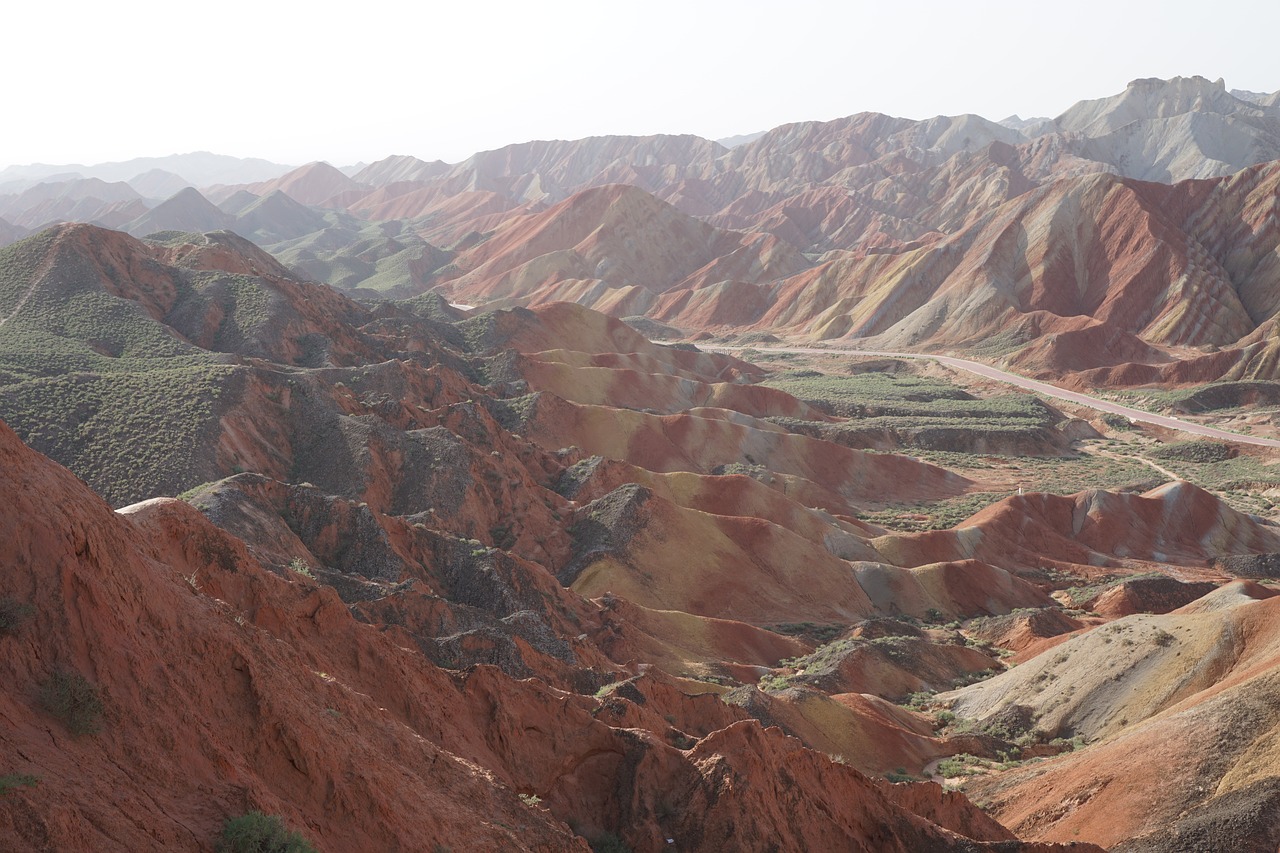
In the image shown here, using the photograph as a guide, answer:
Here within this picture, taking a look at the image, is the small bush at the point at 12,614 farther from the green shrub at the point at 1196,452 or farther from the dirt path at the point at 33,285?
the green shrub at the point at 1196,452

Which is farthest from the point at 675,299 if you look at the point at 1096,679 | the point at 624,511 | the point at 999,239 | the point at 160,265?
the point at 1096,679

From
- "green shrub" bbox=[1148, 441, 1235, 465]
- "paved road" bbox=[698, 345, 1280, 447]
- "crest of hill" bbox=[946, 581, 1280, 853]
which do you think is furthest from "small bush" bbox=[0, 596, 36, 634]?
"paved road" bbox=[698, 345, 1280, 447]

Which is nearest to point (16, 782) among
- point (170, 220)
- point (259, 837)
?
point (259, 837)

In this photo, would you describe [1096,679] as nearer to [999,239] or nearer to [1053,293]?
[1053,293]

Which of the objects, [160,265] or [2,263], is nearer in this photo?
[2,263]

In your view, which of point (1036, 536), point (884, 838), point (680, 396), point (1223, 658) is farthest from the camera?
point (680, 396)

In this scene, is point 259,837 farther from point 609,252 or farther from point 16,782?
point 609,252

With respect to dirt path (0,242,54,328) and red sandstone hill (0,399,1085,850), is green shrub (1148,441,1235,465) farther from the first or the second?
dirt path (0,242,54,328)
